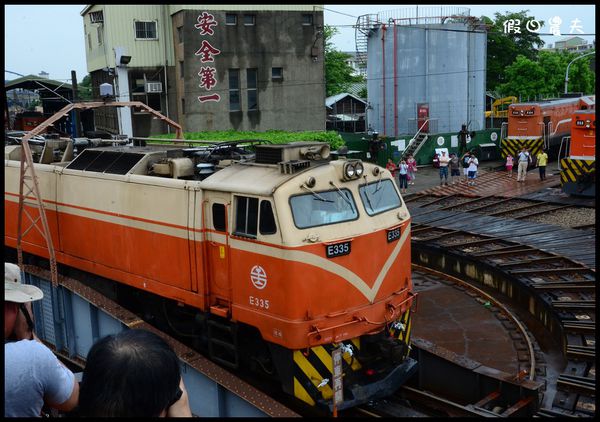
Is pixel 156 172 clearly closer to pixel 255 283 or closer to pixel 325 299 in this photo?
pixel 255 283

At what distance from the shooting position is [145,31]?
31156mm

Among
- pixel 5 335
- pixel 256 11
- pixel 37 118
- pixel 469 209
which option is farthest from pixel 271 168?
pixel 37 118

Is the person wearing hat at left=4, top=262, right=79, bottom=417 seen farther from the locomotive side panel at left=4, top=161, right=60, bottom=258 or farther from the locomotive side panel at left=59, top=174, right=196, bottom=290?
the locomotive side panel at left=4, top=161, right=60, bottom=258

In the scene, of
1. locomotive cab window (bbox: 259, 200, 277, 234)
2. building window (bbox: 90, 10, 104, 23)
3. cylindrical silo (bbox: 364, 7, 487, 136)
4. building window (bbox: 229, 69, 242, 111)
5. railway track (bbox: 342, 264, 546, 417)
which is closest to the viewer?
locomotive cab window (bbox: 259, 200, 277, 234)

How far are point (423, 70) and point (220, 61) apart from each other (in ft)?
47.3

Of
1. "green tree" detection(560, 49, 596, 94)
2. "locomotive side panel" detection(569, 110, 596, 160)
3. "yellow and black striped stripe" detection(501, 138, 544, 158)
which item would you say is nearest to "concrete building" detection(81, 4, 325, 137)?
"yellow and black striped stripe" detection(501, 138, 544, 158)

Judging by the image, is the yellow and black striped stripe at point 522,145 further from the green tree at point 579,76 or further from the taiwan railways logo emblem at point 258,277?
the green tree at point 579,76

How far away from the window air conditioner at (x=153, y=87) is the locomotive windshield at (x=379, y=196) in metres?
23.8

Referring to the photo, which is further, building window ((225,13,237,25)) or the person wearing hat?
building window ((225,13,237,25))

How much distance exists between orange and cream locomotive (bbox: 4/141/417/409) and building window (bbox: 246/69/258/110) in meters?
21.8

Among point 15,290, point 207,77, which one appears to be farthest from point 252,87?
point 15,290

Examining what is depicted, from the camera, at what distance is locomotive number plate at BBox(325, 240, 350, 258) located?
7860mm

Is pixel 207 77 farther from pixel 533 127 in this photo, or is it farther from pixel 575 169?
pixel 575 169

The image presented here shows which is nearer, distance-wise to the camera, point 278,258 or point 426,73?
point 278,258
